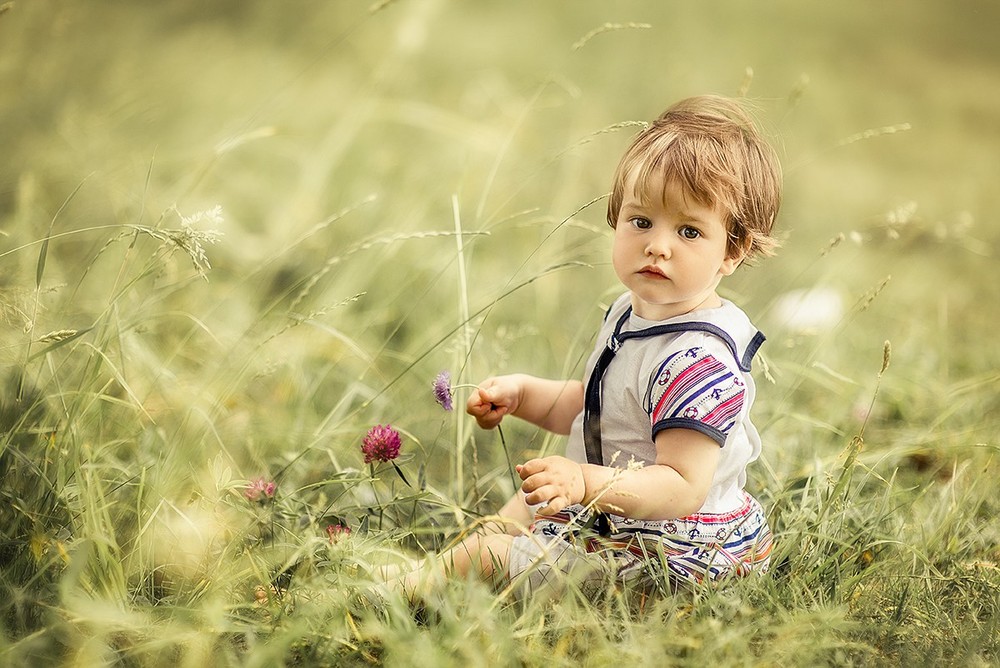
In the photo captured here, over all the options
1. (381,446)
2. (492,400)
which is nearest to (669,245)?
(492,400)

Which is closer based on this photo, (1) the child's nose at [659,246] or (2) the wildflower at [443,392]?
(1) the child's nose at [659,246]

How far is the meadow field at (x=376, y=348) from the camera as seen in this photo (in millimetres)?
1384

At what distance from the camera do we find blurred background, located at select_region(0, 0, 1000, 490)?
186cm

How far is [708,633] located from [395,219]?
175 centimetres

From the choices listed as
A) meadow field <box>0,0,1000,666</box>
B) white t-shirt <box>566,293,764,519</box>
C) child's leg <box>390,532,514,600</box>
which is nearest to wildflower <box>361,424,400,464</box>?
meadow field <box>0,0,1000,666</box>

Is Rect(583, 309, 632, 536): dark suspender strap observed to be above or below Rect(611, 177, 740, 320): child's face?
below

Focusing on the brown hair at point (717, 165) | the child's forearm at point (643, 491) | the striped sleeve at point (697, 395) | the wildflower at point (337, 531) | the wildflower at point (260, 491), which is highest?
the brown hair at point (717, 165)

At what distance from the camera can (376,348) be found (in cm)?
240

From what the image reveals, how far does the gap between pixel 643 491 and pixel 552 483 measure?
5.7 inches

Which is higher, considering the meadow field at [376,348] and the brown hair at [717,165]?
the brown hair at [717,165]

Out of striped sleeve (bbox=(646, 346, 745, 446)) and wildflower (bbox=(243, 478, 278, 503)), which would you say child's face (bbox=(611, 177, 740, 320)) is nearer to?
striped sleeve (bbox=(646, 346, 745, 446))

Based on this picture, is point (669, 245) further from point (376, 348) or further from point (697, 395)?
point (376, 348)

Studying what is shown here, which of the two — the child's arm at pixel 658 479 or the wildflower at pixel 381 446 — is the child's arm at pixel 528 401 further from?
the child's arm at pixel 658 479

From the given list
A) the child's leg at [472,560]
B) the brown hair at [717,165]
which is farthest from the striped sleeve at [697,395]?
the child's leg at [472,560]
